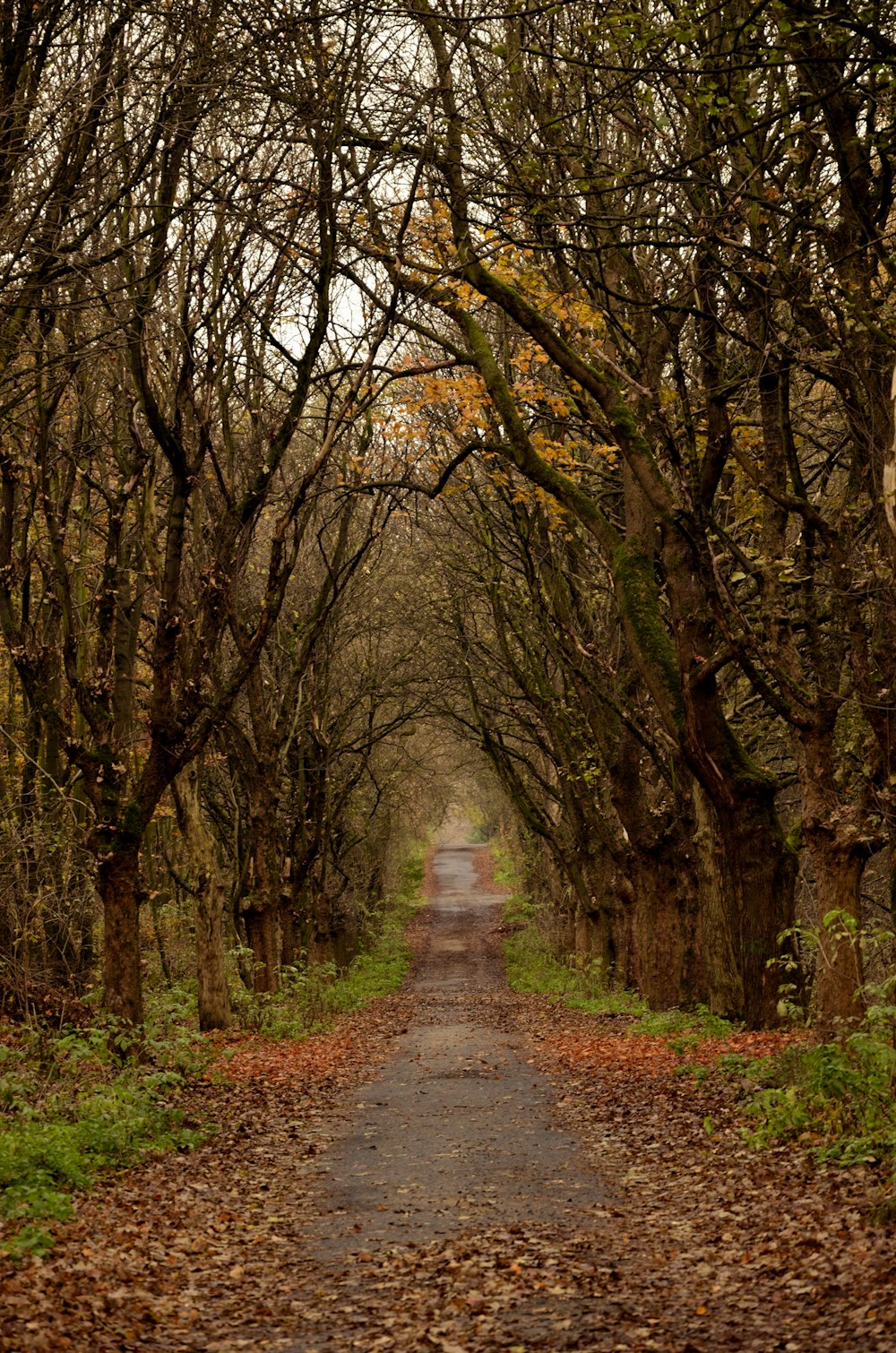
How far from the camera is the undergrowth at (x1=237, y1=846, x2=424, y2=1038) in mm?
17047

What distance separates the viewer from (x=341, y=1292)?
5801 mm

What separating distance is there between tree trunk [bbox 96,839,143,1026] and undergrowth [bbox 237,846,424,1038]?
5.92 meters

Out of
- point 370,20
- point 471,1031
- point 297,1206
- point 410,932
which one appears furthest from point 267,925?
point 410,932

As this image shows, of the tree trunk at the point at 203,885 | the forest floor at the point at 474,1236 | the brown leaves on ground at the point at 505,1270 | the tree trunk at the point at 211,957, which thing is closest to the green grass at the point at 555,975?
the tree trunk at the point at 211,957

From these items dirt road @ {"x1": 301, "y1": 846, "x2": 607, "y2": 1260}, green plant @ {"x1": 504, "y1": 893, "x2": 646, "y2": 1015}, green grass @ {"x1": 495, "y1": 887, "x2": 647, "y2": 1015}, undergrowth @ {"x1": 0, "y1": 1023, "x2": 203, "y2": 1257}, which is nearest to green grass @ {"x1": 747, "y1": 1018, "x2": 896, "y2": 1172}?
dirt road @ {"x1": 301, "y1": 846, "x2": 607, "y2": 1260}

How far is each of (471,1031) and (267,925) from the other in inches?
152

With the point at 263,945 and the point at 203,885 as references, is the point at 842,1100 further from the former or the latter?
the point at 263,945

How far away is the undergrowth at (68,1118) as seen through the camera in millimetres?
6359

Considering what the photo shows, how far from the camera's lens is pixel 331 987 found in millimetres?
23203

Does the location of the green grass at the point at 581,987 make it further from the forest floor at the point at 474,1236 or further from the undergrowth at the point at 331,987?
the undergrowth at the point at 331,987

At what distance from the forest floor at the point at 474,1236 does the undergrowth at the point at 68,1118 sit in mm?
206

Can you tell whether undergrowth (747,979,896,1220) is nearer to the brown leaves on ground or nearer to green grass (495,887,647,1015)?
the brown leaves on ground

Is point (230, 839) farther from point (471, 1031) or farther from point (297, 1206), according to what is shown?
point (297, 1206)

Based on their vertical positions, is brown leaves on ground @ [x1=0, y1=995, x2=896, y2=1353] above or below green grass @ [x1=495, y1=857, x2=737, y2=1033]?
above
